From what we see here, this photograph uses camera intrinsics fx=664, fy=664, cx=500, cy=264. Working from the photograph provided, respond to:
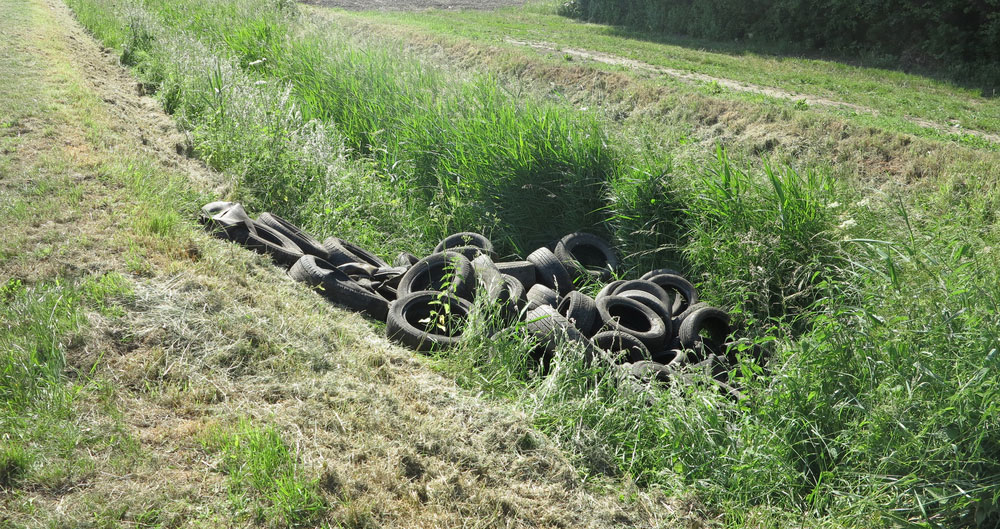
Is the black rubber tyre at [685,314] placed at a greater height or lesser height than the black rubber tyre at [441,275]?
lesser

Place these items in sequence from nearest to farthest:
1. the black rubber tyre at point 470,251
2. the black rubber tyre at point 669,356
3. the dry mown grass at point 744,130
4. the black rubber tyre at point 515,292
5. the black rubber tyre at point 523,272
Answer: the black rubber tyre at point 669,356
the black rubber tyre at point 515,292
the black rubber tyre at point 523,272
the black rubber tyre at point 470,251
the dry mown grass at point 744,130

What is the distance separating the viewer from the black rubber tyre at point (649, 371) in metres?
5.50

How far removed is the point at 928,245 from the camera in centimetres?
531

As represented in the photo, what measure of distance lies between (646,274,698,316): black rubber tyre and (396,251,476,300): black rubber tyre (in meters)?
2.01

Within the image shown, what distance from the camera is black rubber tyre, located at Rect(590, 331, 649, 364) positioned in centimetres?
603

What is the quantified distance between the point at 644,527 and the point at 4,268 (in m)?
4.96

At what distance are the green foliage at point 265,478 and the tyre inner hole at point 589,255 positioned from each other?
478cm

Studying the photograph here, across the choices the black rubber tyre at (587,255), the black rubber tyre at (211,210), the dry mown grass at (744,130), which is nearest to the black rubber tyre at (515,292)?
the black rubber tyre at (587,255)

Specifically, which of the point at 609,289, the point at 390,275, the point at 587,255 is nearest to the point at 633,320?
the point at 609,289

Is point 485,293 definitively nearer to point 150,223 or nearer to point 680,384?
point 680,384

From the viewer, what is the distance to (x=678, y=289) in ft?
23.0

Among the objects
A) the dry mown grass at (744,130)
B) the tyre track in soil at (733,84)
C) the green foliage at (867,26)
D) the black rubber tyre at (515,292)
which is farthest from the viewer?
the green foliage at (867,26)

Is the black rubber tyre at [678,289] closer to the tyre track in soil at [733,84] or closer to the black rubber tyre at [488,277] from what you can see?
the black rubber tyre at [488,277]

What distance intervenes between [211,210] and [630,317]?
4536 mm
